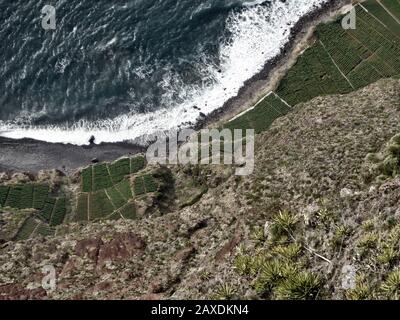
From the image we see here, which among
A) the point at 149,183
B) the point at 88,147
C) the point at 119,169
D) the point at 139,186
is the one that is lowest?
the point at 139,186

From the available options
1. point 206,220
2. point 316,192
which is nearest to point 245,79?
point 206,220

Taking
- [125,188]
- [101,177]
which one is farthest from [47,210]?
[125,188]

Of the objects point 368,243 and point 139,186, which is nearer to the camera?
point 368,243

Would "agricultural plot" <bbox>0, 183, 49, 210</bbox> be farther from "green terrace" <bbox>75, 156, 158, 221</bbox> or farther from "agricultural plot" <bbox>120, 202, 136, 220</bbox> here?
"agricultural plot" <bbox>120, 202, 136, 220</bbox>

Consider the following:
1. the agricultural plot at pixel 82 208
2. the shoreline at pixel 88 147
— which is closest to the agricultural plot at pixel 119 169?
the shoreline at pixel 88 147

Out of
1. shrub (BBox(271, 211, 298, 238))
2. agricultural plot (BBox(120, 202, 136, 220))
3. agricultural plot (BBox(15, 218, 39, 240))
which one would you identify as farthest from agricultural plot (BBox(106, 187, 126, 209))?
shrub (BBox(271, 211, 298, 238))

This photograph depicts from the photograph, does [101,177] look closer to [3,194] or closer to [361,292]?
[3,194]
